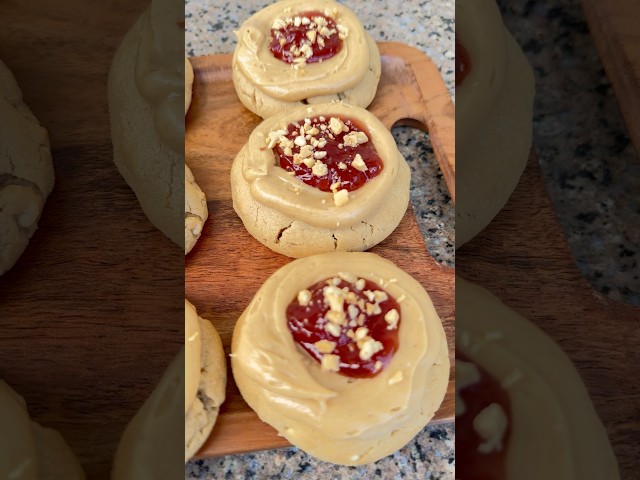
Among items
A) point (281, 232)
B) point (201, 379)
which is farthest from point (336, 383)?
point (281, 232)

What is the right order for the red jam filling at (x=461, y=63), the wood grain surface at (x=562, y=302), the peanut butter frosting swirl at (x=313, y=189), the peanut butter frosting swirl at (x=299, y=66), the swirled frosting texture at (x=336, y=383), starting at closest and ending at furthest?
the wood grain surface at (x=562, y=302)
the red jam filling at (x=461, y=63)
the swirled frosting texture at (x=336, y=383)
the peanut butter frosting swirl at (x=313, y=189)
the peanut butter frosting swirl at (x=299, y=66)

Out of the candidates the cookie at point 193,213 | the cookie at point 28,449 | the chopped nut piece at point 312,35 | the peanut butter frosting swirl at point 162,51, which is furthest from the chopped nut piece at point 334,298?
the chopped nut piece at point 312,35

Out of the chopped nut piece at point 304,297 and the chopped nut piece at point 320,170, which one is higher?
the chopped nut piece at point 320,170

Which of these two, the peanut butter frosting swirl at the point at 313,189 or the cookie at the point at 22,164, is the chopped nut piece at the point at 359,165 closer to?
the peanut butter frosting swirl at the point at 313,189

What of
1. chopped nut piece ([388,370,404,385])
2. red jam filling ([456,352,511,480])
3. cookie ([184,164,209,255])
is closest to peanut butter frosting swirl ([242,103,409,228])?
cookie ([184,164,209,255])

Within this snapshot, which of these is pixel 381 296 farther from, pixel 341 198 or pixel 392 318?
pixel 341 198

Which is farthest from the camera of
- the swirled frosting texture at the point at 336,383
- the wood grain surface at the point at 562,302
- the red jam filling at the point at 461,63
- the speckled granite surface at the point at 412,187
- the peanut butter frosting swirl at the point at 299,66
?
the peanut butter frosting swirl at the point at 299,66
